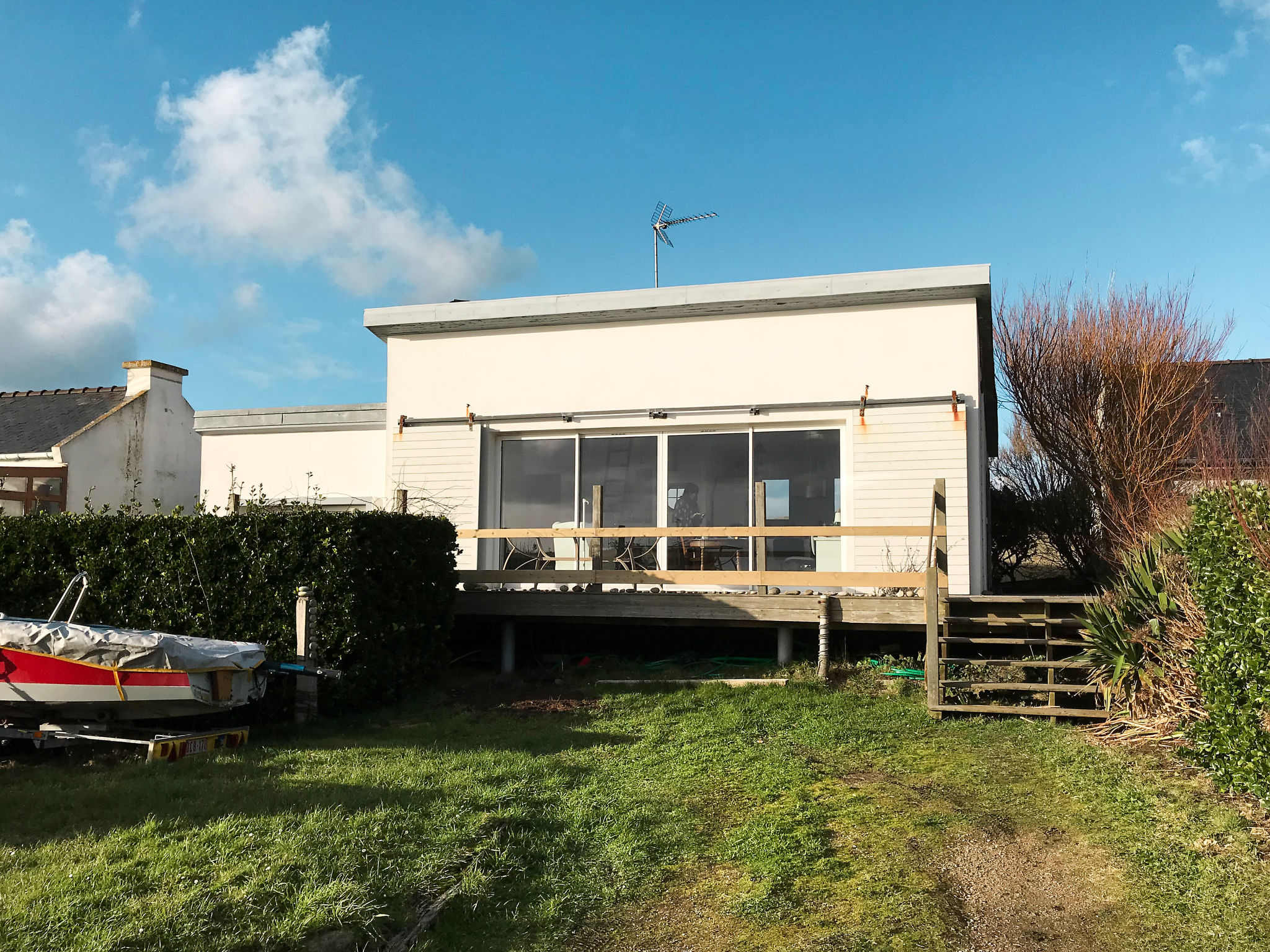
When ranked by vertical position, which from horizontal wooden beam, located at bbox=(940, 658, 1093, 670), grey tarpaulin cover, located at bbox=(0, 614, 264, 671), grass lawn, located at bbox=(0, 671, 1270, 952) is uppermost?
grey tarpaulin cover, located at bbox=(0, 614, 264, 671)

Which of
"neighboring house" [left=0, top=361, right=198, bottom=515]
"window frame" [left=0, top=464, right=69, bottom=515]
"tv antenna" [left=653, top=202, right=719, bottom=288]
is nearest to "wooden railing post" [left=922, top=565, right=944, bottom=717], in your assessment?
"tv antenna" [left=653, top=202, right=719, bottom=288]

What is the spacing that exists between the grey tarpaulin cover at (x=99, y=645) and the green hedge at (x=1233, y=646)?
259 inches

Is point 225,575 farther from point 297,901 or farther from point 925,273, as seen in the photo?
point 925,273

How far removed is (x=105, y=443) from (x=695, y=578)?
601 inches

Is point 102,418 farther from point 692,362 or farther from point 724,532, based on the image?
point 724,532

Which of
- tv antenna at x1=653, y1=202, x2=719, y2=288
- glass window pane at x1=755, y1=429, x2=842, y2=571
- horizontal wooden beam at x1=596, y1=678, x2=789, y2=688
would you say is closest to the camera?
horizontal wooden beam at x1=596, y1=678, x2=789, y2=688

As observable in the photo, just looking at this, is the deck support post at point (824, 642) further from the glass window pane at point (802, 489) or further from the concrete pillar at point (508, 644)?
the concrete pillar at point (508, 644)

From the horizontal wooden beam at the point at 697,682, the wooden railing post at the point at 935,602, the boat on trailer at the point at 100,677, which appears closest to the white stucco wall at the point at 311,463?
the horizontal wooden beam at the point at 697,682

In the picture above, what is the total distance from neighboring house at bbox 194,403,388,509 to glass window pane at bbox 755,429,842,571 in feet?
17.1

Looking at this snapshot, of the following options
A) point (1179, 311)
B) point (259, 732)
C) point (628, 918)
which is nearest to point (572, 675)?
point (259, 732)

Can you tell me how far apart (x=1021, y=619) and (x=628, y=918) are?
5.41 m

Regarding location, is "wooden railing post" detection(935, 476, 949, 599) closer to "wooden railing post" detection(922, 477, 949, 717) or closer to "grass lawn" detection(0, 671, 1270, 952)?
"wooden railing post" detection(922, 477, 949, 717)

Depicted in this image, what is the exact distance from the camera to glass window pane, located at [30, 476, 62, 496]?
18.0m

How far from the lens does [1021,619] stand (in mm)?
8094
